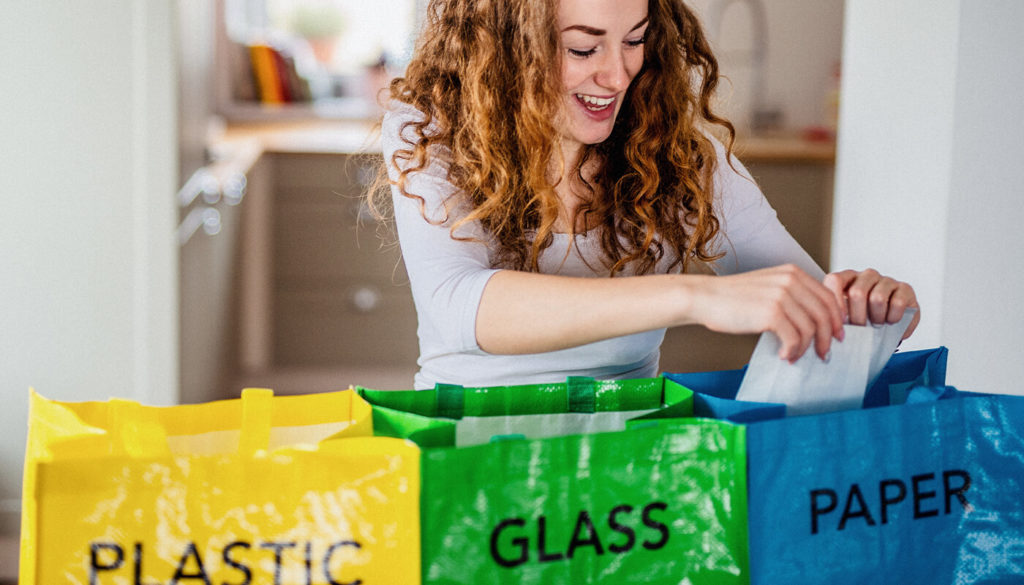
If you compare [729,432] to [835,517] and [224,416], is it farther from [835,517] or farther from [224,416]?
[224,416]

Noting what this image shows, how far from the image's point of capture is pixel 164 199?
2.18m

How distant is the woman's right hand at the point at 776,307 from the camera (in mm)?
816

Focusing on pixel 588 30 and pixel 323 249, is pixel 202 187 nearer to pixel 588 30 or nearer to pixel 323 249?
pixel 323 249

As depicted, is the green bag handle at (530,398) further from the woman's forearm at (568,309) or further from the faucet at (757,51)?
the faucet at (757,51)

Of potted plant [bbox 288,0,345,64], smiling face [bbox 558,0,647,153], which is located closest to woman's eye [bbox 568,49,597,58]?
smiling face [bbox 558,0,647,153]

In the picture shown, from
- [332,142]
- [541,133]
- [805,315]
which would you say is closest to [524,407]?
[805,315]

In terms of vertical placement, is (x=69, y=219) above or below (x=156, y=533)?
above

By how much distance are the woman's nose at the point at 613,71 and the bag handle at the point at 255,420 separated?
519 millimetres

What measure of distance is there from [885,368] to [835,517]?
0.79ft

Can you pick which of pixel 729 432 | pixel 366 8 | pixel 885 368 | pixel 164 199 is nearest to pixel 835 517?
pixel 729 432

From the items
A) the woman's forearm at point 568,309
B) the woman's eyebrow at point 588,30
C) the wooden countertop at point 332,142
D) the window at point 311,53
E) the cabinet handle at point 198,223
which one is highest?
the window at point 311,53

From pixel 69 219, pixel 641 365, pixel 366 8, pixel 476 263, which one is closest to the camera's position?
Result: pixel 476 263

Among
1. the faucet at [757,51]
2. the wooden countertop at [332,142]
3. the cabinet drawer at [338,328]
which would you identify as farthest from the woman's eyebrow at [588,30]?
the faucet at [757,51]

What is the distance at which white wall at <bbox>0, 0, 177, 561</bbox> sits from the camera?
2.10 m
